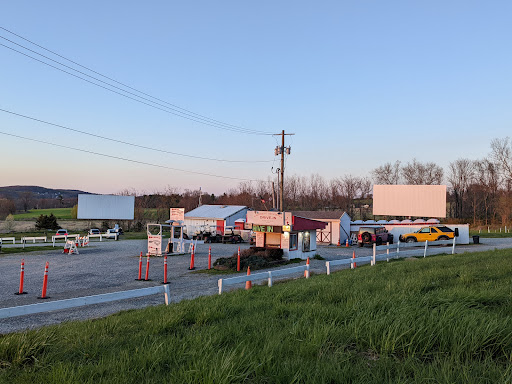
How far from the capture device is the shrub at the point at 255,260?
21139mm

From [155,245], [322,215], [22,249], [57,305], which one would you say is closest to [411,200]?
[322,215]

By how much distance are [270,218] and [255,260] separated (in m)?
4.95

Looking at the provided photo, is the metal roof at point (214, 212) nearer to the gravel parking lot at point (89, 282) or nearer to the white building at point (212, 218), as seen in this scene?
the white building at point (212, 218)

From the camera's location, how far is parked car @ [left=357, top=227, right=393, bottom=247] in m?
38.4

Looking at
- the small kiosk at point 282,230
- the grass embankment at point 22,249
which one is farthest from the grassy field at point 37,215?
the small kiosk at point 282,230

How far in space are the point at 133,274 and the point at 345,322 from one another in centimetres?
1594

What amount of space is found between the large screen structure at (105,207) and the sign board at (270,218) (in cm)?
4536

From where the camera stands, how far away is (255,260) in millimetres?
22562

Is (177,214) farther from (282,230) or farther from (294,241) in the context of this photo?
(294,241)

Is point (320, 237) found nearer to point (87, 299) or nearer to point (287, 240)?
point (287, 240)

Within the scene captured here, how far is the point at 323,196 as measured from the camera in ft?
342

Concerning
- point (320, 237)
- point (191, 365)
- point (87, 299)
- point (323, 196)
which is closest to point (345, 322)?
point (191, 365)

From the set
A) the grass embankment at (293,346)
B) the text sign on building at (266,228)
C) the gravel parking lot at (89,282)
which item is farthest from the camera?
the text sign on building at (266,228)

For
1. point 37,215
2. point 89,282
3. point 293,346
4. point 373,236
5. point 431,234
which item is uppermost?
point 37,215
